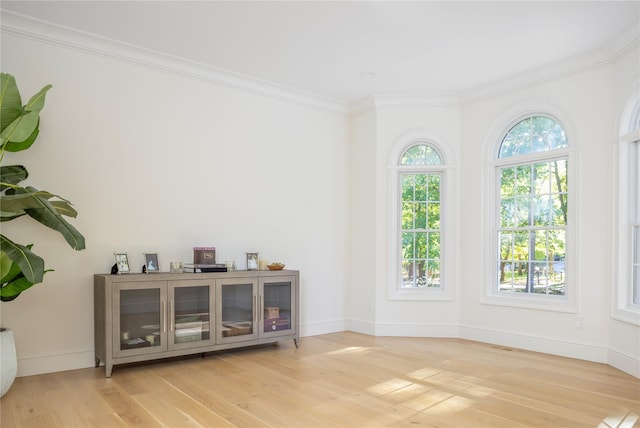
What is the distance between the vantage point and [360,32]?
4.17 metres

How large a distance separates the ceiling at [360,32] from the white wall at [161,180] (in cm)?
41

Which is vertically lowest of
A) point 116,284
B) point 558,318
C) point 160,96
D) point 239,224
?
point 558,318

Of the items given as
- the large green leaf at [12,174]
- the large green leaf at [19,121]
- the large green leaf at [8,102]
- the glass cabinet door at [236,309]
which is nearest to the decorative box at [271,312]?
the glass cabinet door at [236,309]

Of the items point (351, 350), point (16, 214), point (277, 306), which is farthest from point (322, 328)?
point (16, 214)

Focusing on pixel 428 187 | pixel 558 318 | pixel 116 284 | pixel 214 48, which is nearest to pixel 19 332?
pixel 116 284

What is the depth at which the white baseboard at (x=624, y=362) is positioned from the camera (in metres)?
4.02

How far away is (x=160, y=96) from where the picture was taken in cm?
470

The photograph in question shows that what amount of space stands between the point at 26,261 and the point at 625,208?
4.77 meters

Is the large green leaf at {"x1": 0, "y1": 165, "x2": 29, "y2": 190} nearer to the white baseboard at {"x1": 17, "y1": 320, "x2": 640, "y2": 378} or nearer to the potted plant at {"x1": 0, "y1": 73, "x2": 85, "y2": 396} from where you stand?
the potted plant at {"x1": 0, "y1": 73, "x2": 85, "y2": 396}

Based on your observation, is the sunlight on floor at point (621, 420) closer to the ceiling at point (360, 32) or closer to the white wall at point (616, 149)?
the white wall at point (616, 149)

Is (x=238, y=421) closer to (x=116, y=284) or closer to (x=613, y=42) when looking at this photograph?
(x=116, y=284)

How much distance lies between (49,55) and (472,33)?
11.7 ft

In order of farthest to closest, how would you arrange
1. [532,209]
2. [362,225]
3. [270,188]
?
[362,225] → [270,188] → [532,209]

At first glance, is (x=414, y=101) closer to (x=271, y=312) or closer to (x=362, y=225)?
(x=362, y=225)
